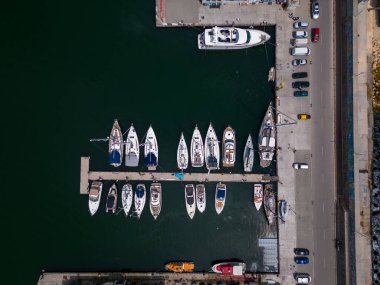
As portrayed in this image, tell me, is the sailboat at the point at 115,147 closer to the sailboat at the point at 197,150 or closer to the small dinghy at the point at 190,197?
the sailboat at the point at 197,150

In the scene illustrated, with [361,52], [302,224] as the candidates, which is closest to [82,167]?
[302,224]

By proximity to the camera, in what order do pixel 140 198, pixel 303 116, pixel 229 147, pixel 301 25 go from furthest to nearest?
pixel 140 198 < pixel 229 147 < pixel 301 25 < pixel 303 116

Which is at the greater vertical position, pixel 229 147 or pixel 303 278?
pixel 229 147

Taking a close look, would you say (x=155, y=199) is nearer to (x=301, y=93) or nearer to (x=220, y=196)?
(x=220, y=196)

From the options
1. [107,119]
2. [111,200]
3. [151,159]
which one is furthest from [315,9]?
[111,200]

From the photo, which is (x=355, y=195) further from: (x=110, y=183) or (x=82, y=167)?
(x=82, y=167)

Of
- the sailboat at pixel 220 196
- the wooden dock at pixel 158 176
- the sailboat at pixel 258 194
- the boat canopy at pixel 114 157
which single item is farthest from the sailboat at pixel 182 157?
the sailboat at pixel 258 194
